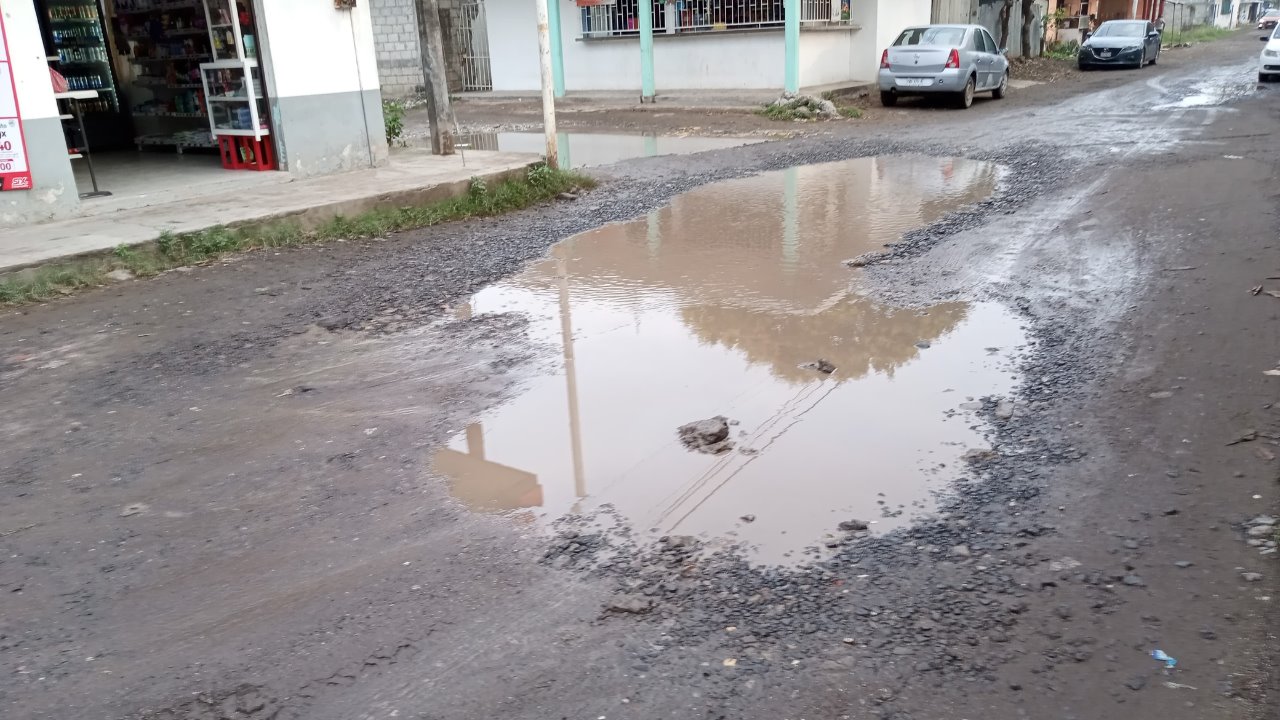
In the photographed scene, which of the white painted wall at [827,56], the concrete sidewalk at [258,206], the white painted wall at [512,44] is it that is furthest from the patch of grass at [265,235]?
the white painted wall at [512,44]

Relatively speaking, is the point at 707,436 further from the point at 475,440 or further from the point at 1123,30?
the point at 1123,30

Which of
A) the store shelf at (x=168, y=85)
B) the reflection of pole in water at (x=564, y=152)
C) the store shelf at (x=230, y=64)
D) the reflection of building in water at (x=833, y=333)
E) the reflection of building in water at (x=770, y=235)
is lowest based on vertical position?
the reflection of building in water at (x=833, y=333)

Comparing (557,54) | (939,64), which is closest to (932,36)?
(939,64)

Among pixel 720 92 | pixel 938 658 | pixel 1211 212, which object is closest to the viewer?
pixel 938 658

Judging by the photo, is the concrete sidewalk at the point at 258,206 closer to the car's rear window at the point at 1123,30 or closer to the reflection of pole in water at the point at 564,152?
the reflection of pole in water at the point at 564,152

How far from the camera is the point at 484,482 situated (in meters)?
4.23

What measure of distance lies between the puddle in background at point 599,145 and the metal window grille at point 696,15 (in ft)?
18.7

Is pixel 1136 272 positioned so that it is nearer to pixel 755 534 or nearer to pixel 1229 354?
pixel 1229 354

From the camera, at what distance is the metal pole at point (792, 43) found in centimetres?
1958

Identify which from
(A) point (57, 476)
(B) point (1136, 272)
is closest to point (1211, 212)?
(B) point (1136, 272)

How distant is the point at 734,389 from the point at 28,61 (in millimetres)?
7683

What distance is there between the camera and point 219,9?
10.8 m

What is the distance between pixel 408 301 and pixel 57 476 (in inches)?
116

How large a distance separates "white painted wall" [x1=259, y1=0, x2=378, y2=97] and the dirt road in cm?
358
